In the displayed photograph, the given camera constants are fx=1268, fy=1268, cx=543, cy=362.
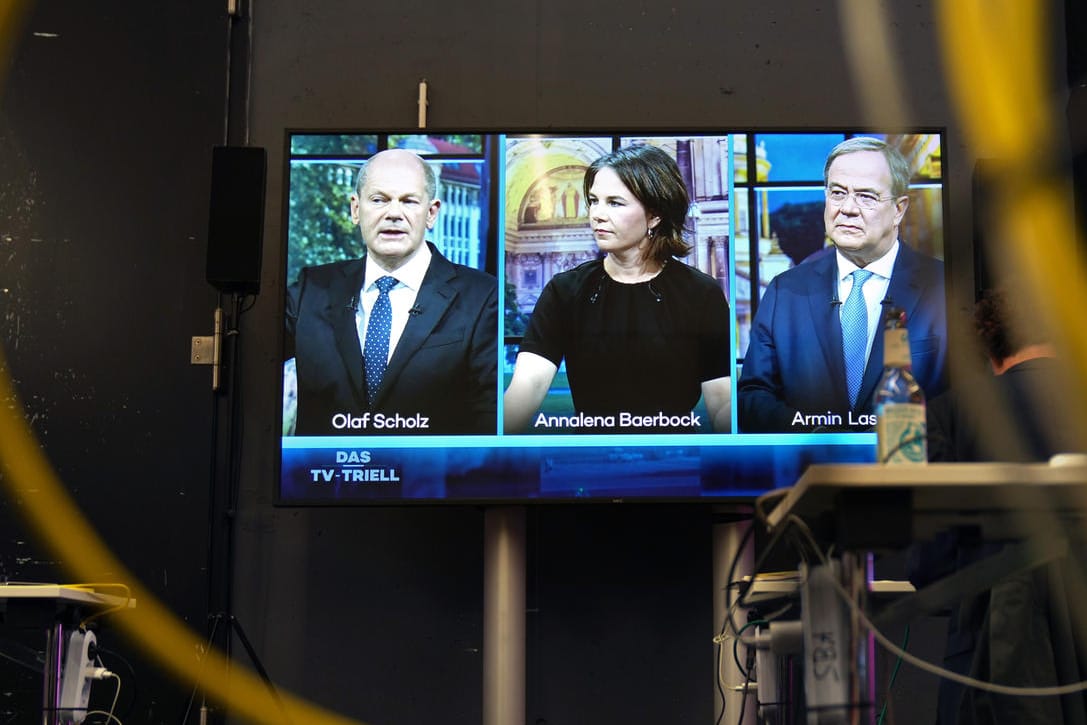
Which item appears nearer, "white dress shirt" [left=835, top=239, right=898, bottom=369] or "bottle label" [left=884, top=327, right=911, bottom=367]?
"bottle label" [left=884, top=327, right=911, bottom=367]

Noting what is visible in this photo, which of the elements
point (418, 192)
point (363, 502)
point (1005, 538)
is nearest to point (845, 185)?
point (418, 192)

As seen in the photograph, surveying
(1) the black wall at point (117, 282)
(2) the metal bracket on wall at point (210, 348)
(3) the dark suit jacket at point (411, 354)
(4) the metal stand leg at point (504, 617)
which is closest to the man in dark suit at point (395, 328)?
(3) the dark suit jacket at point (411, 354)

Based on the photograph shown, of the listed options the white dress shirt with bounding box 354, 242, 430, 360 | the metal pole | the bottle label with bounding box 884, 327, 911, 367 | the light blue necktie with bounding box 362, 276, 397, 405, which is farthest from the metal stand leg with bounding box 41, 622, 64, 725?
the bottle label with bounding box 884, 327, 911, 367

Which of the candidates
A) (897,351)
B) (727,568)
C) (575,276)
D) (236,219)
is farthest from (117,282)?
(897,351)

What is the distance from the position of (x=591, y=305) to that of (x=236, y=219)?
1.12m

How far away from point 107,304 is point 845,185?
2383 mm

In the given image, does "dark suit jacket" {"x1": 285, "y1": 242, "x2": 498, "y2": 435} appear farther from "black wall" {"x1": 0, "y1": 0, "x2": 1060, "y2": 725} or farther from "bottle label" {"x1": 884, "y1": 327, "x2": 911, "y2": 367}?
"bottle label" {"x1": 884, "y1": 327, "x2": 911, "y2": 367}

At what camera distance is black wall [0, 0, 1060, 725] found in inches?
157

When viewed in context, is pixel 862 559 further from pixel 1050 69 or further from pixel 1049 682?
pixel 1050 69

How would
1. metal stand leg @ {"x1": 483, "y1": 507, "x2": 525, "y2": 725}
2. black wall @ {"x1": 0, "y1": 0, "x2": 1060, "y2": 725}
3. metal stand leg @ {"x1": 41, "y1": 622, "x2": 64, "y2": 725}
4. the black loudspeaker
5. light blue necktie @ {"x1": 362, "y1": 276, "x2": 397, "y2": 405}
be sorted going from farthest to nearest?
black wall @ {"x1": 0, "y1": 0, "x2": 1060, "y2": 725} → the black loudspeaker → light blue necktie @ {"x1": 362, "y1": 276, "x2": 397, "y2": 405} → metal stand leg @ {"x1": 483, "y1": 507, "x2": 525, "y2": 725} → metal stand leg @ {"x1": 41, "y1": 622, "x2": 64, "y2": 725}

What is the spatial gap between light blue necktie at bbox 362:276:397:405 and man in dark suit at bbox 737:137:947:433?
1051 mm

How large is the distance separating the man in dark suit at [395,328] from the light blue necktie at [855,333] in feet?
3.38

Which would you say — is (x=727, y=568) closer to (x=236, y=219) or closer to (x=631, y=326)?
(x=631, y=326)

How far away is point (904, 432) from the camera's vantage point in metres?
1.83
